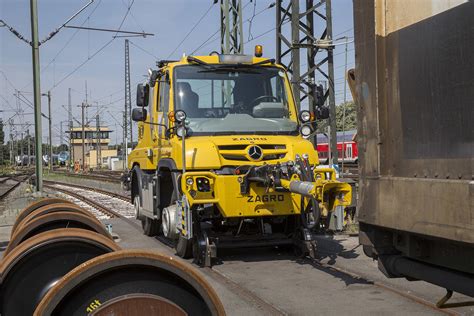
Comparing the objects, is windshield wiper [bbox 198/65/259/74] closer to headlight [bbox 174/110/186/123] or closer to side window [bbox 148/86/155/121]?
headlight [bbox 174/110/186/123]

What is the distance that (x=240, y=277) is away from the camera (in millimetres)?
7629

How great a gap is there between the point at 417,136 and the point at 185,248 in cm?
629

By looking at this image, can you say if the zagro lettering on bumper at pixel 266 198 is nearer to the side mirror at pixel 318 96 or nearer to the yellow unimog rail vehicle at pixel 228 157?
the yellow unimog rail vehicle at pixel 228 157

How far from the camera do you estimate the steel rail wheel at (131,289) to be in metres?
2.35

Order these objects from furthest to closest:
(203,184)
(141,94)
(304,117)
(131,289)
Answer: (141,94) → (304,117) → (203,184) → (131,289)

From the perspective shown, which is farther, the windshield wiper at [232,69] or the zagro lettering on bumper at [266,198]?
the windshield wiper at [232,69]

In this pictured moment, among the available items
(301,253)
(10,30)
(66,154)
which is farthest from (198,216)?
(66,154)

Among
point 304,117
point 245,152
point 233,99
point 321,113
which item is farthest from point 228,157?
point 321,113

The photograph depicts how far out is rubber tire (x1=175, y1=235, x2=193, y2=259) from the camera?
883 cm

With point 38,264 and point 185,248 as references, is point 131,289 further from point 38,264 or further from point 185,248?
point 185,248

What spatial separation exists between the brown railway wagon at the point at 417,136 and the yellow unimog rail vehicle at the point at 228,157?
147 inches

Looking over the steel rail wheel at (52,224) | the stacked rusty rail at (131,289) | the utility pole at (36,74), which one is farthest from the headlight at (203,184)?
the utility pole at (36,74)

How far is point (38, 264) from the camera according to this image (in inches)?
131

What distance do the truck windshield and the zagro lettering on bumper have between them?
4.10 ft
